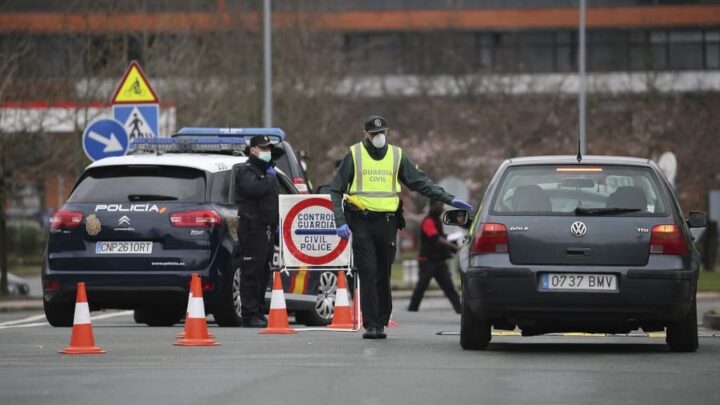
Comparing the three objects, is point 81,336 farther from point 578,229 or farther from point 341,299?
point 341,299

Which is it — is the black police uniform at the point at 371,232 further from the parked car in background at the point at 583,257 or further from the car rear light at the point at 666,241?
the car rear light at the point at 666,241

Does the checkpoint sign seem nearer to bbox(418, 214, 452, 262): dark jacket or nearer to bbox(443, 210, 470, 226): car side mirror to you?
bbox(443, 210, 470, 226): car side mirror

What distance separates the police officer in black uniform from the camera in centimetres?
2861

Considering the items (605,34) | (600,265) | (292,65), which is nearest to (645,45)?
(605,34)

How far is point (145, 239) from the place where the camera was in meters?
17.0

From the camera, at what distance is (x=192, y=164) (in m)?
17.4

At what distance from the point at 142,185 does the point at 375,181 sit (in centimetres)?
321

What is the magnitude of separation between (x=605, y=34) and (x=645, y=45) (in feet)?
17.1

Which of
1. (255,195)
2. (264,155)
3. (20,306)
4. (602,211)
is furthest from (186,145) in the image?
(20,306)

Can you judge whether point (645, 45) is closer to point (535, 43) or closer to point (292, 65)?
point (535, 43)

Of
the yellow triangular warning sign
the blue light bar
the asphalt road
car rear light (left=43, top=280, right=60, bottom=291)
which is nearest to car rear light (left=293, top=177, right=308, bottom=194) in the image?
the blue light bar

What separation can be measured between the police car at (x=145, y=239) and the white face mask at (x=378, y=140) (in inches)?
106

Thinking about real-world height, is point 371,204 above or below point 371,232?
above

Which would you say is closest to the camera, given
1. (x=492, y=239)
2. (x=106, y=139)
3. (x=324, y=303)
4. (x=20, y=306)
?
A: (x=492, y=239)
